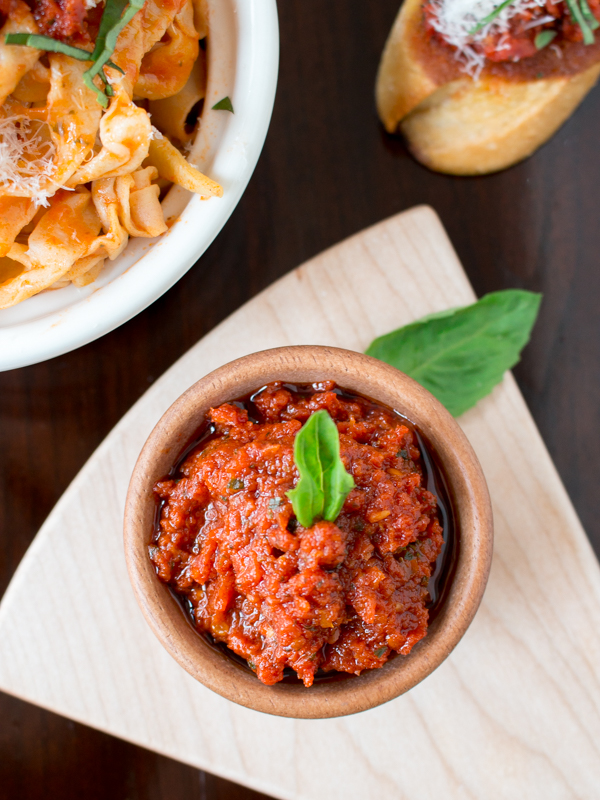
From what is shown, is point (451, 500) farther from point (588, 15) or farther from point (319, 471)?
point (588, 15)

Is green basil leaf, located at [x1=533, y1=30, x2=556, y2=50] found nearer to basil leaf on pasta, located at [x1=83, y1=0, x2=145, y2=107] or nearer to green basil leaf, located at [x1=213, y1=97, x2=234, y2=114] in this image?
green basil leaf, located at [x1=213, y1=97, x2=234, y2=114]

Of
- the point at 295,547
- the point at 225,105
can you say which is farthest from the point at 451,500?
the point at 225,105

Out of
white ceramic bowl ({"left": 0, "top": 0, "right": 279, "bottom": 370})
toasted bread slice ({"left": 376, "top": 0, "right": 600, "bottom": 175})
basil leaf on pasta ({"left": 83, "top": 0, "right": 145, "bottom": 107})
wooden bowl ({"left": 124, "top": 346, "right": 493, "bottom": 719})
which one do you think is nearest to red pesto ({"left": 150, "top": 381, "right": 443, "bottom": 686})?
wooden bowl ({"left": 124, "top": 346, "right": 493, "bottom": 719})

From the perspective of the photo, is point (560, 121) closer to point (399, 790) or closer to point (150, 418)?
point (150, 418)

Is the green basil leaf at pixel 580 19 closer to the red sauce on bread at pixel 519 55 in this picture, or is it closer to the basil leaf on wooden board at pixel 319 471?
the red sauce on bread at pixel 519 55

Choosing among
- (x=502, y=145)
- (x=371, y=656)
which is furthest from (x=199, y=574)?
(x=502, y=145)
